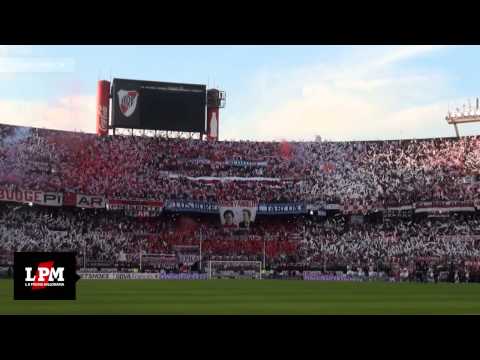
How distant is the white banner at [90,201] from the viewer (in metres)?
50.6

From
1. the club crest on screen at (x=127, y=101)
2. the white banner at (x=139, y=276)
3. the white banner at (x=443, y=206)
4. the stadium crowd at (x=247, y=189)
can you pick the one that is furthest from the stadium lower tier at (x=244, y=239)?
the club crest on screen at (x=127, y=101)

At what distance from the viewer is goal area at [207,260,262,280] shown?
46375mm

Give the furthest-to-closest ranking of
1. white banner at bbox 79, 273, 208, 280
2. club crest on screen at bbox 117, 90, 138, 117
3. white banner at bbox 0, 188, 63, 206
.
A: club crest on screen at bbox 117, 90, 138, 117, white banner at bbox 0, 188, 63, 206, white banner at bbox 79, 273, 208, 280

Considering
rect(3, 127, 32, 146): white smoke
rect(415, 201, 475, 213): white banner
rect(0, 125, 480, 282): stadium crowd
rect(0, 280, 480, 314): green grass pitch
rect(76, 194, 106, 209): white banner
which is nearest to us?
rect(0, 280, 480, 314): green grass pitch

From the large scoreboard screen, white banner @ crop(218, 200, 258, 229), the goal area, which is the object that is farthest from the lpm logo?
the large scoreboard screen

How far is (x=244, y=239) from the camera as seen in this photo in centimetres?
5191

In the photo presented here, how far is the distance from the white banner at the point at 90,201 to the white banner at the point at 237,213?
8959 mm

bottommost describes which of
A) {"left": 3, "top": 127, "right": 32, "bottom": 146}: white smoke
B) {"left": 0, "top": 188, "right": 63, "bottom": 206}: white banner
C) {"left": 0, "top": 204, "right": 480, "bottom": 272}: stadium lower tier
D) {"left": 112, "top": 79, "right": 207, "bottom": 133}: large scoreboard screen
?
{"left": 0, "top": 204, "right": 480, "bottom": 272}: stadium lower tier

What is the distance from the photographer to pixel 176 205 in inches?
2089

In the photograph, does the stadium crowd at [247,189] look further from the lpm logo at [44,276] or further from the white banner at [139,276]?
the lpm logo at [44,276]

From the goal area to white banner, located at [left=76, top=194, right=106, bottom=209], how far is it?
403 inches

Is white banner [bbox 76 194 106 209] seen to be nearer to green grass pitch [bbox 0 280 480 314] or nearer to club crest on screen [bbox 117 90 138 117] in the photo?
club crest on screen [bbox 117 90 138 117]
